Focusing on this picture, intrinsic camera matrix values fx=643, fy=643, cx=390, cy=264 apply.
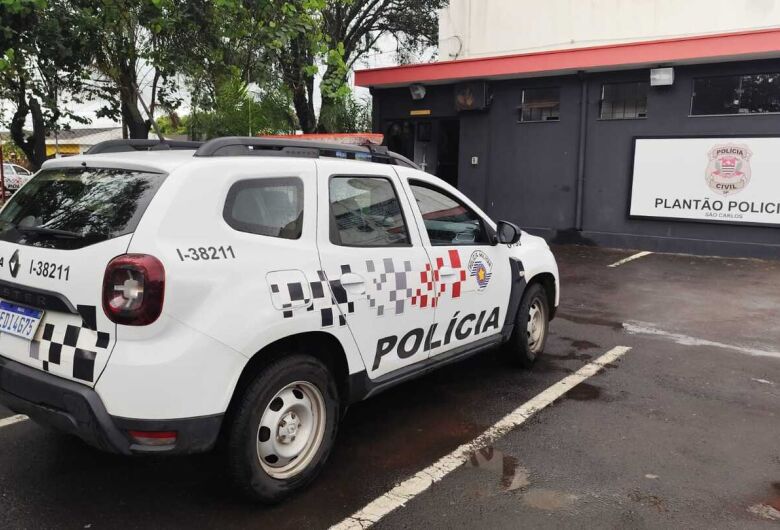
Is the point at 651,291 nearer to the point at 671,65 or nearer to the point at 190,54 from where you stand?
the point at 671,65

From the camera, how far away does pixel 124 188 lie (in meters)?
2.95

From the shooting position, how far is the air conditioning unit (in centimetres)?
1387

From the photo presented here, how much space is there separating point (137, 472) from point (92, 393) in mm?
1043

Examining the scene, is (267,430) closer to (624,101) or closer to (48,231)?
(48,231)

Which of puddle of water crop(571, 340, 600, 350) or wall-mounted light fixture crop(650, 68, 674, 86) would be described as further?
wall-mounted light fixture crop(650, 68, 674, 86)

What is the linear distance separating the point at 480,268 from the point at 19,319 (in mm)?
2774

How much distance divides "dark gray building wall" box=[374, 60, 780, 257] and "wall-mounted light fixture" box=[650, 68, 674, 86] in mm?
249

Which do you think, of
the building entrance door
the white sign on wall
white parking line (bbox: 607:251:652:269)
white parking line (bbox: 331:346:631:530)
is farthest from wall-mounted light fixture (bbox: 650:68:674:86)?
white parking line (bbox: 331:346:631:530)

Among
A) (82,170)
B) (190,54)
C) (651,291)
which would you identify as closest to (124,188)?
(82,170)

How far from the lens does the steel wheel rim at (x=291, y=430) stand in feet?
10.1

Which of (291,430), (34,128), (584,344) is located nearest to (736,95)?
(584,344)

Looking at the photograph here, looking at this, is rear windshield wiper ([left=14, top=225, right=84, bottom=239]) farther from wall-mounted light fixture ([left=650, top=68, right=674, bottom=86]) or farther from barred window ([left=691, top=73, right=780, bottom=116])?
barred window ([left=691, top=73, right=780, bottom=116])

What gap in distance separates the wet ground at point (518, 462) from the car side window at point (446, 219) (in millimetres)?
1184

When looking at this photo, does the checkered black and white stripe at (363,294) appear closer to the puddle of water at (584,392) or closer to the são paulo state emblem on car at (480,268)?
the são paulo state emblem on car at (480,268)
